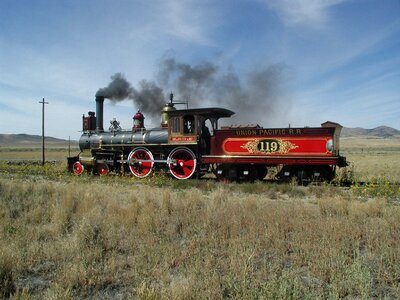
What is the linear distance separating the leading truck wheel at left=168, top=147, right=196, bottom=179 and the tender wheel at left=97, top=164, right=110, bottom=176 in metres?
3.93

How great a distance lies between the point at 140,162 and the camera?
1698 centimetres

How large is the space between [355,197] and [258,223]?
17.0ft

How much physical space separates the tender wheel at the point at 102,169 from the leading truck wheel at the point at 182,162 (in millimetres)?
3926

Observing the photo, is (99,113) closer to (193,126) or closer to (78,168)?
(78,168)

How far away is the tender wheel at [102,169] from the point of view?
60.0 ft

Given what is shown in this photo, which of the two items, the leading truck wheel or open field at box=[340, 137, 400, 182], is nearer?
the leading truck wheel

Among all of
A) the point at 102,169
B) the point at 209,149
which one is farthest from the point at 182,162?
the point at 102,169

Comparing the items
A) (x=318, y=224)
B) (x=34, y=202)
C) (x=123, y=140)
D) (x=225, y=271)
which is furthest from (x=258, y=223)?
(x=123, y=140)

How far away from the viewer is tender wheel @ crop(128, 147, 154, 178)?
16859 millimetres

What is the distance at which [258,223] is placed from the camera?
6.80 meters

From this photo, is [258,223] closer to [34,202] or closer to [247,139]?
[34,202]

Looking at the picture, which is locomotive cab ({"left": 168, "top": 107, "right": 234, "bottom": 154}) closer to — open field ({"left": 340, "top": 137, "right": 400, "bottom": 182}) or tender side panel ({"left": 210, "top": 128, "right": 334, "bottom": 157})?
tender side panel ({"left": 210, "top": 128, "right": 334, "bottom": 157})

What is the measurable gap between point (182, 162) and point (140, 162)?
2.17 metres

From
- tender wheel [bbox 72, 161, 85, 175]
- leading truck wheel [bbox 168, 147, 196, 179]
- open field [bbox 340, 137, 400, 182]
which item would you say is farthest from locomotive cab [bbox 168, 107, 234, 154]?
open field [bbox 340, 137, 400, 182]
